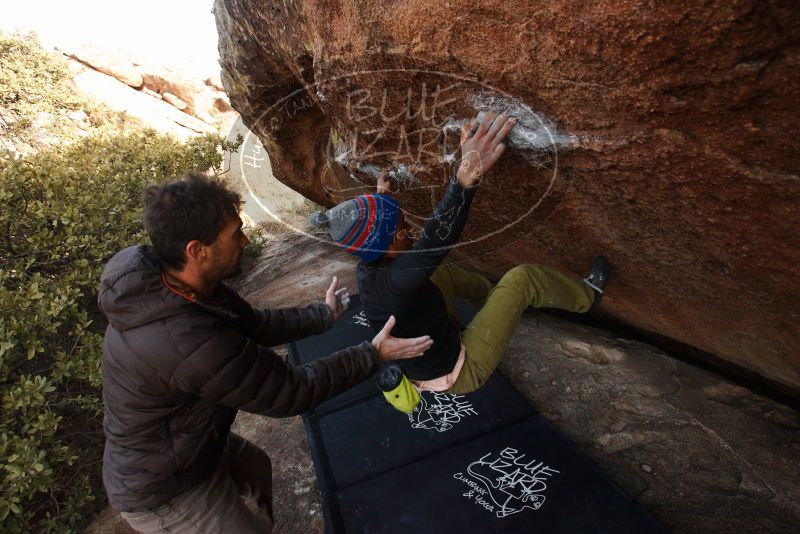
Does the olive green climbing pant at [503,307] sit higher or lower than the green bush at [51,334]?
higher

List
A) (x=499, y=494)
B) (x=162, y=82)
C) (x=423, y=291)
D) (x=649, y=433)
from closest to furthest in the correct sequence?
(x=423, y=291) < (x=499, y=494) < (x=649, y=433) < (x=162, y=82)

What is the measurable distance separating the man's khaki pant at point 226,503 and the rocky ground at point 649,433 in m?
0.75

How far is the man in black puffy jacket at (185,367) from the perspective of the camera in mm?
1554

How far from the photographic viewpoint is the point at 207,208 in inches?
62.7

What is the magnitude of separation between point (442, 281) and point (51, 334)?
11.8 ft

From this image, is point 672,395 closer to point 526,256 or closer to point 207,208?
point 526,256

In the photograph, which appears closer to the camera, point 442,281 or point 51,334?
point 442,281

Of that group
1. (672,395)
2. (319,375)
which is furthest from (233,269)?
(672,395)

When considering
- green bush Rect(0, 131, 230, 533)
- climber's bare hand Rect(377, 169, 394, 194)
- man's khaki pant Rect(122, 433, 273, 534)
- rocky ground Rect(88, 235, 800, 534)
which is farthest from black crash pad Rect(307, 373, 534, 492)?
green bush Rect(0, 131, 230, 533)

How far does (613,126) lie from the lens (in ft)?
5.94

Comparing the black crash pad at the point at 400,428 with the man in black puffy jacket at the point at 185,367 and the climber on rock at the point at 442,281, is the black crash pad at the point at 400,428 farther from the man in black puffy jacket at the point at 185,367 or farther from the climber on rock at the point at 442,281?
the man in black puffy jacket at the point at 185,367

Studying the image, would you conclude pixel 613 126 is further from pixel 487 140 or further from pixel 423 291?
pixel 423 291

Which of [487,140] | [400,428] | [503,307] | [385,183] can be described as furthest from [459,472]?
[487,140]

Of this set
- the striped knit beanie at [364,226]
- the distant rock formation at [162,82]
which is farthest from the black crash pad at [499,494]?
the distant rock formation at [162,82]
